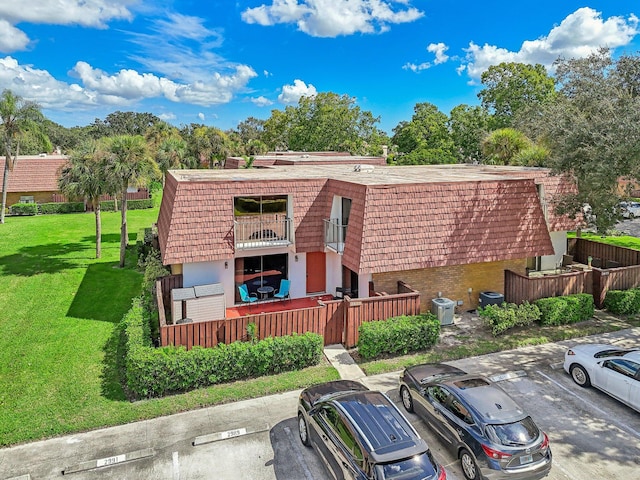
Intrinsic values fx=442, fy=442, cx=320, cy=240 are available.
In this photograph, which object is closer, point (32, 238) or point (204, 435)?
point (204, 435)

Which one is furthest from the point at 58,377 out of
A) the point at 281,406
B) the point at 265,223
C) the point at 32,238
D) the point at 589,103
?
the point at 32,238

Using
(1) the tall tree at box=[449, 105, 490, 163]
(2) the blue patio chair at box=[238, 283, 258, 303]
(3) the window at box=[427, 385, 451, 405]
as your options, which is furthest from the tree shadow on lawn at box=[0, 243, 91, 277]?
(1) the tall tree at box=[449, 105, 490, 163]

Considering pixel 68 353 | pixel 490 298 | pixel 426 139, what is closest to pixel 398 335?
pixel 490 298

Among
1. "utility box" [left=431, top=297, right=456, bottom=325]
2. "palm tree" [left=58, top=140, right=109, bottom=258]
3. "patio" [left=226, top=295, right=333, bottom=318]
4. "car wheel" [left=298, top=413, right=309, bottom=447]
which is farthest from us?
"palm tree" [left=58, top=140, right=109, bottom=258]

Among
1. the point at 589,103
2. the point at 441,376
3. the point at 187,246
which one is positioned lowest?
the point at 441,376

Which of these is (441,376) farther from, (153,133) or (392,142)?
(392,142)

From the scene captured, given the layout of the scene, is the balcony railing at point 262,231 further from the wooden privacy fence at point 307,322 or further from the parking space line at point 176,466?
the parking space line at point 176,466

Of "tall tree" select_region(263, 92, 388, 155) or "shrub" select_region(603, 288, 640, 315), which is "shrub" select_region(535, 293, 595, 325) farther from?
"tall tree" select_region(263, 92, 388, 155)
